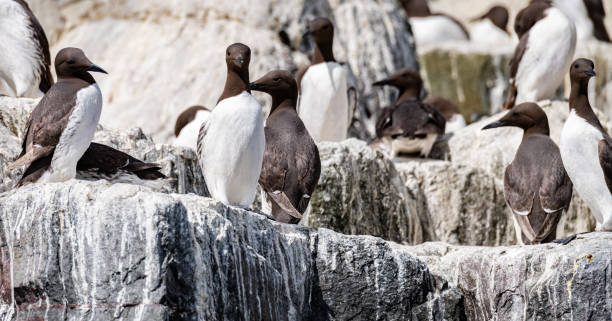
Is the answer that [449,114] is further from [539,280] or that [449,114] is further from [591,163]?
[539,280]

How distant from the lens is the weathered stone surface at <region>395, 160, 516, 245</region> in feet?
34.7

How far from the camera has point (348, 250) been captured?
6.94m

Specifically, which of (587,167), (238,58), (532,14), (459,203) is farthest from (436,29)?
(238,58)

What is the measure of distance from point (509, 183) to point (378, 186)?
4.35ft

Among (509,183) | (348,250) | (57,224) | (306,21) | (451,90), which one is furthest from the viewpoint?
(451,90)

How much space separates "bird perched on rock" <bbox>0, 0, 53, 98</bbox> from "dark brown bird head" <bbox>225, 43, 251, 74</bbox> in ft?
7.03

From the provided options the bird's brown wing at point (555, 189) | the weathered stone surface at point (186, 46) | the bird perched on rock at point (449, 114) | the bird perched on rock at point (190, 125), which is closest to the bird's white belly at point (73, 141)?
the bird perched on rock at point (190, 125)

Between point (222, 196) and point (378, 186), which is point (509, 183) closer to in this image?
point (378, 186)

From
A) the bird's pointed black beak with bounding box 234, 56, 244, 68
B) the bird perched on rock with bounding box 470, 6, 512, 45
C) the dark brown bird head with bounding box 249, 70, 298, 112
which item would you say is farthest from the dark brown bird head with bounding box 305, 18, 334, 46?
the bird perched on rock with bounding box 470, 6, 512, 45

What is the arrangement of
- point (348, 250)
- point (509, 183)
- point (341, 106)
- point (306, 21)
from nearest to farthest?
point (348, 250) < point (509, 183) < point (341, 106) < point (306, 21)

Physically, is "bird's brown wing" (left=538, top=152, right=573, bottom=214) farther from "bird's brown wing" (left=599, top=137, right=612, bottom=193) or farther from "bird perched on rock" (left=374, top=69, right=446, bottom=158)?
"bird perched on rock" (left=374, top=69, right=446, bottom=158)

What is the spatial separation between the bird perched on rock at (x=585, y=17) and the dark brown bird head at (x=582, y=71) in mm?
8515

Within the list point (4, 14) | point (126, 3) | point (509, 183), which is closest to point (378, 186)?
point (509, 183)

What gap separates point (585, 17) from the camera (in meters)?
17.8
